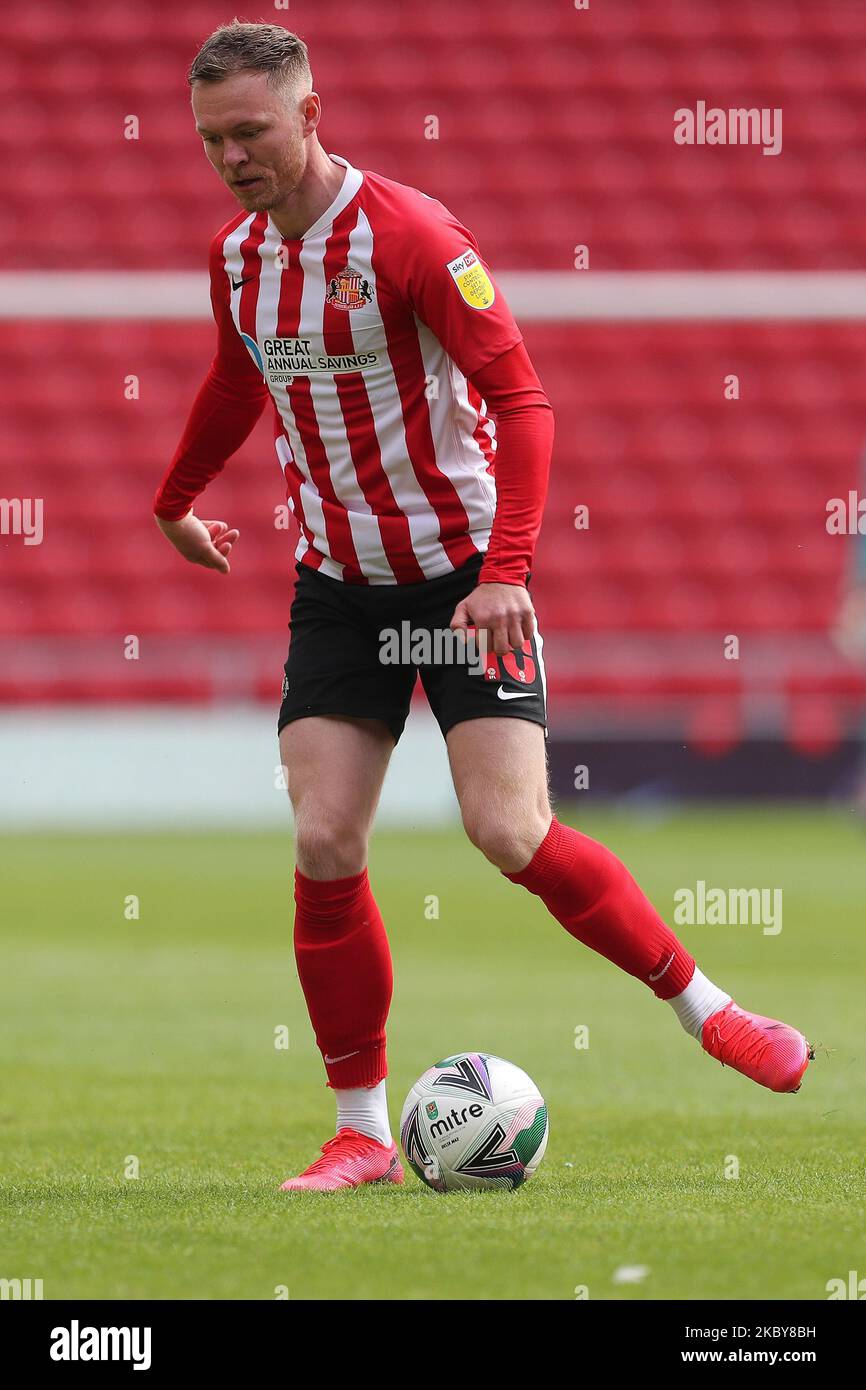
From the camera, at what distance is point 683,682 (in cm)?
1231

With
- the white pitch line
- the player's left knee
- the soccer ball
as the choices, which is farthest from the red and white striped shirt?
the white pitch line

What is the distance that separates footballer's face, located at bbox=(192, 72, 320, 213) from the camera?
331cm

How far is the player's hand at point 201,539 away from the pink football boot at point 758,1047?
1.36m

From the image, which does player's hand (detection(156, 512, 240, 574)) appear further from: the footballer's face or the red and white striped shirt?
the footballer's face

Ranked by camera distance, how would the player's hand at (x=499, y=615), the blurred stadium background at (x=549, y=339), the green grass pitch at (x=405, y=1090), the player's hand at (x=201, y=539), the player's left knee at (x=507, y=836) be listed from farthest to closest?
the blurred stadium background at (x=549, y=339) → the player's hand at (x=201, y=539) → the player's left knee at (x=507, y=836) → the player's hand at (x=499, y=615) → the green grass pitch at (x=405, y=1090)

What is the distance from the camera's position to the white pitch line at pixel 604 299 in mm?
6355

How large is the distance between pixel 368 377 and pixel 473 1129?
1.38 m

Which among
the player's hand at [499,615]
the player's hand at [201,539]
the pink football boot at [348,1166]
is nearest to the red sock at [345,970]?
the pink football boot at [348,1166]

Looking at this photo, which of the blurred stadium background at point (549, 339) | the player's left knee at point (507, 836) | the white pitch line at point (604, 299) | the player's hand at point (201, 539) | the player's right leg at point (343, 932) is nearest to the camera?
the player's left knee at point (507, 836)

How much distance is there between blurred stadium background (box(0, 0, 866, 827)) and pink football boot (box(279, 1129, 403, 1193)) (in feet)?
28.1

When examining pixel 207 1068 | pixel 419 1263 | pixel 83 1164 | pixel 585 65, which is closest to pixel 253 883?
pixel 207 1068

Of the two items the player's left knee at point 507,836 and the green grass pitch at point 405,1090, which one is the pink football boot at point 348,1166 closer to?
the green grass pitch at point 405,1090

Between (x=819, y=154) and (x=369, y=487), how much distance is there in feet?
35.0

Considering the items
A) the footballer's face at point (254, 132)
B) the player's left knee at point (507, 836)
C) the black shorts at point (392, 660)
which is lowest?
the player's left knee at point (507, 836)
